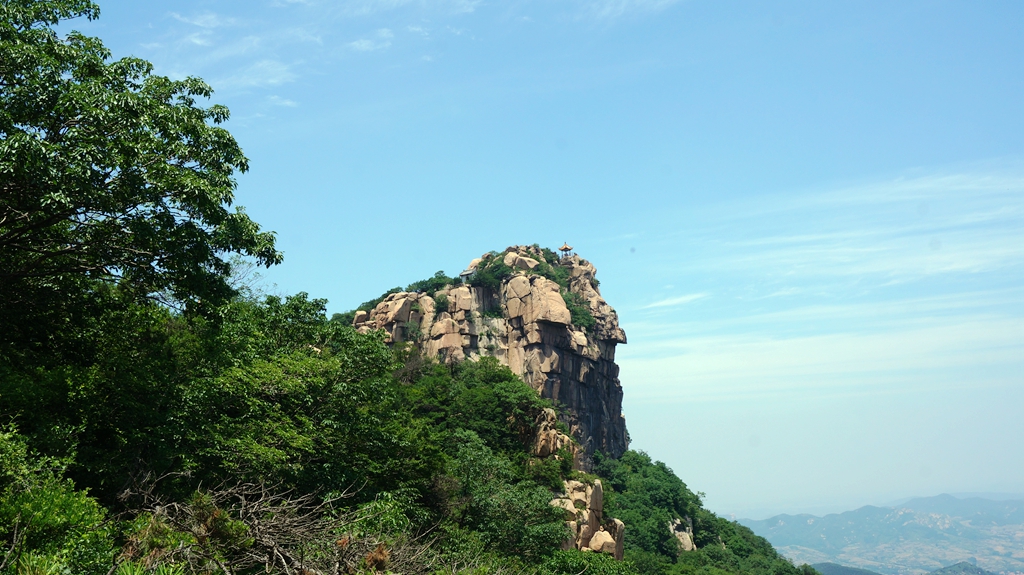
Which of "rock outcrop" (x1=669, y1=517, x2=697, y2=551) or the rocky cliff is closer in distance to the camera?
"rock outcrop" (x1=669, y1=517, x2=697, y2=551)

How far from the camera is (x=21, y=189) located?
1212 centimetres

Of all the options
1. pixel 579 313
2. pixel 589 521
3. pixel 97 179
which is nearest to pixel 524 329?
pixel 579 313

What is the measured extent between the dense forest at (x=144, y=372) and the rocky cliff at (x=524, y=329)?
170 feet

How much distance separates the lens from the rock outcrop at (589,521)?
126 feet

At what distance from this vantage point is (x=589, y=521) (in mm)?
40688

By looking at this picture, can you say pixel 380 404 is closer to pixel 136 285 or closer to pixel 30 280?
pixel 136 285

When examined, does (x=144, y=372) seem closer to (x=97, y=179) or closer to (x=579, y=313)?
(x=97, y=179)

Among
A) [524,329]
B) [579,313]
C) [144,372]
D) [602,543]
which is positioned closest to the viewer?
[144,372]

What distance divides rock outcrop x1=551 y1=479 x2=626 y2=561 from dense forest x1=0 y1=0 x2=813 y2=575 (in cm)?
1736

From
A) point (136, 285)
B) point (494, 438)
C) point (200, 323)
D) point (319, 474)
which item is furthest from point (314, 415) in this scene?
point (494, 438)

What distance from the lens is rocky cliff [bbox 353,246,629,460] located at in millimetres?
74438

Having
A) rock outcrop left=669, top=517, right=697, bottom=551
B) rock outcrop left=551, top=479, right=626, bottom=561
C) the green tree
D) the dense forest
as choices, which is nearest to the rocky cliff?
rock outcrop left=669, top=517, right=697, bottom=551

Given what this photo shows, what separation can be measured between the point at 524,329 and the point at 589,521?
Answer: 36434 millimetres

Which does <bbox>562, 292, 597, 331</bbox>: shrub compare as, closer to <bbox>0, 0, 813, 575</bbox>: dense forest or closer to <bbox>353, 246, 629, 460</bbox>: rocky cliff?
<bbox>353, 246, 629, 460</bbox>: rocky cliff
